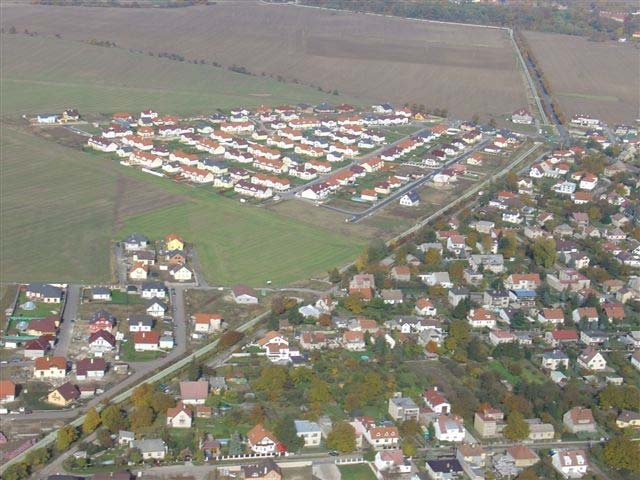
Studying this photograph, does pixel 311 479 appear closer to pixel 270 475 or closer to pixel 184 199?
pixel 270 475

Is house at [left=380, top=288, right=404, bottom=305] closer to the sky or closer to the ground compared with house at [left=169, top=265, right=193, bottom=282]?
closer to the sky

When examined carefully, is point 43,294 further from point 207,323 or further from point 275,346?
point 275,346

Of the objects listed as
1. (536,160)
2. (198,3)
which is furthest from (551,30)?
(536,160)

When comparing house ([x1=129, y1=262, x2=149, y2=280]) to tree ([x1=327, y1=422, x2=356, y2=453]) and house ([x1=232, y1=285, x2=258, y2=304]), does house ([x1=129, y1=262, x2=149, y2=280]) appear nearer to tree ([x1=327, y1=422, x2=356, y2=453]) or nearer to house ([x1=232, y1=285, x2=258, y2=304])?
house ([x1=232, y1=285, x2=258, y2=304])

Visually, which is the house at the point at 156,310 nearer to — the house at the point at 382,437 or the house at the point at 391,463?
the house at the point at 382,437

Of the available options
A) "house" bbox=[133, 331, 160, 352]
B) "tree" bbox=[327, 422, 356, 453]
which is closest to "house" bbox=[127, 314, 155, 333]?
"house" bbox=[133, 331, 160, 352]

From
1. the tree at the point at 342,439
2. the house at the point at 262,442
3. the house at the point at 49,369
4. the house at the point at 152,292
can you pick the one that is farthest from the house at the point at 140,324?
the tree at the point at 342,439

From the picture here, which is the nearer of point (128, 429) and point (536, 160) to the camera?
point (128, 429)
